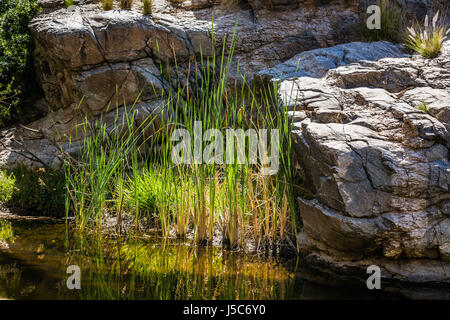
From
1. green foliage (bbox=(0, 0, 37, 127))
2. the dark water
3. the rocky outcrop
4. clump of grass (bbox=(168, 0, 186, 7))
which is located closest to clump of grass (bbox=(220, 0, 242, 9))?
clump of grass (bbox=(168, 0, 186, 7))

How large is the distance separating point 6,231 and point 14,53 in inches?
164

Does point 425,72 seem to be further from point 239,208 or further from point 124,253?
point 124,253

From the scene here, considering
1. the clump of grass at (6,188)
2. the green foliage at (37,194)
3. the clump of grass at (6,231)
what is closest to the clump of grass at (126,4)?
the green foliage at (37,194)

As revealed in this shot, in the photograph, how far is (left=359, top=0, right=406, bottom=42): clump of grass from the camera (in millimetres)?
6902

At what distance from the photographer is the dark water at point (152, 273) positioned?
270 cm

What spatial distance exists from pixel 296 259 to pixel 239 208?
71 cm

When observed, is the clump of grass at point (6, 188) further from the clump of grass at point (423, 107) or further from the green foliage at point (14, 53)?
the clump of grass at point (423, 107)

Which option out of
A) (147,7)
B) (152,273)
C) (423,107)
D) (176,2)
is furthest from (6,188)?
(423,107)

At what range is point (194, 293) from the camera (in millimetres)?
2715

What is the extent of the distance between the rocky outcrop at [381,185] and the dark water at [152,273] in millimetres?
345

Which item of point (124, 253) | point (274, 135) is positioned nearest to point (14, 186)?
point (124, 253)

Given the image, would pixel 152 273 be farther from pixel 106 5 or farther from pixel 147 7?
pixel 106 5

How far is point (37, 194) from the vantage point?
562 centimetres
